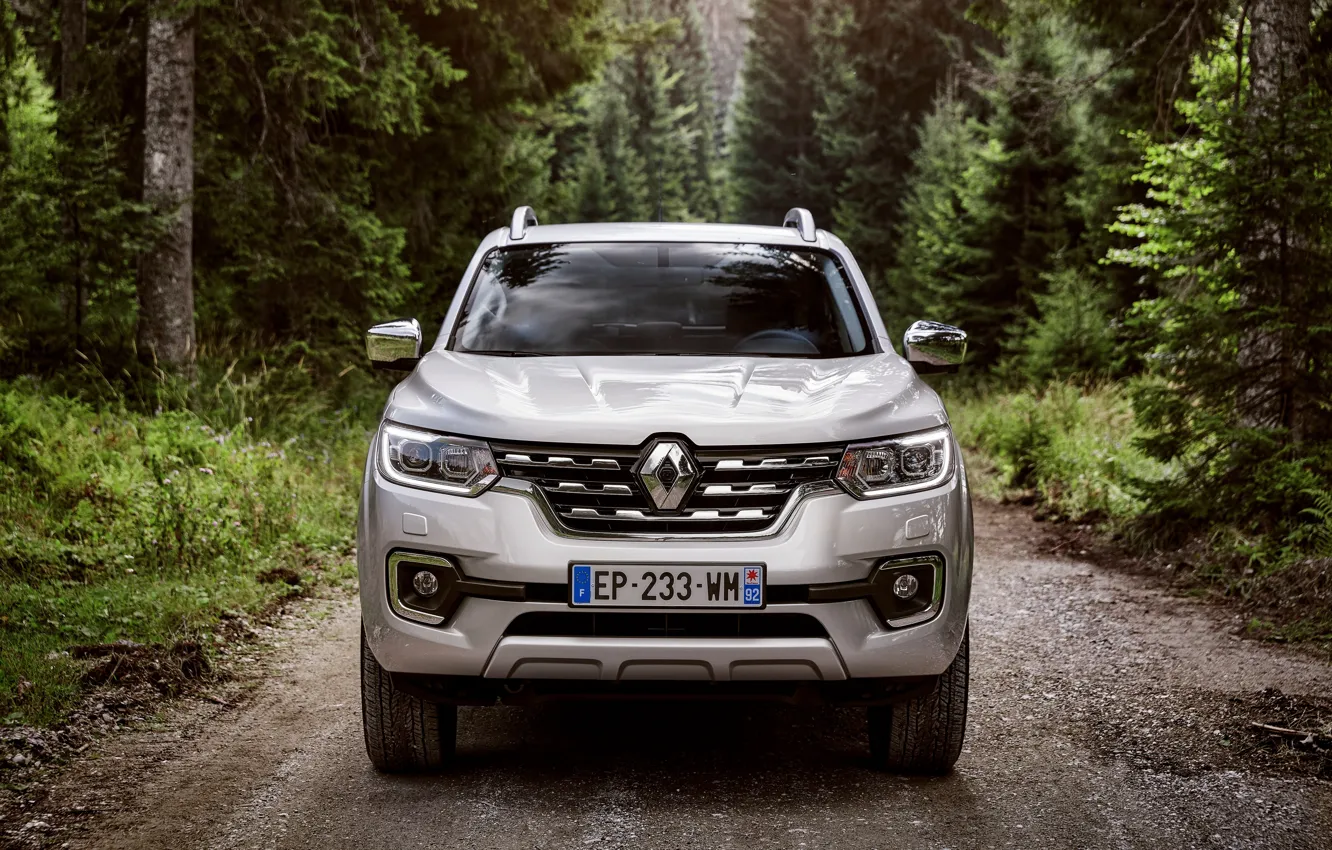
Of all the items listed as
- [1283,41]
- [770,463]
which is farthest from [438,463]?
[1283,41]

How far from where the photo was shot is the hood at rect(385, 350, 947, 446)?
3715 millimetres

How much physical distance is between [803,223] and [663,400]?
6.75ft

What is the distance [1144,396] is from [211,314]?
402 inches

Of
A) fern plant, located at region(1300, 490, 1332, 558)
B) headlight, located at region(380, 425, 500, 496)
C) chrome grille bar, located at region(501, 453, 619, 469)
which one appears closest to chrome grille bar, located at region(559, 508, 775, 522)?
chrome grille bar, located at region(501, 453, 619, 469)

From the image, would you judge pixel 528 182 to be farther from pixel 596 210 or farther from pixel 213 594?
pixel 596 210

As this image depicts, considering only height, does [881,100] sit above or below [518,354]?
above

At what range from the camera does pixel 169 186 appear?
10828mm

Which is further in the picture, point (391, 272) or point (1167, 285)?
point (391, 272)

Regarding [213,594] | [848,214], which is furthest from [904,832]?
[848,214]

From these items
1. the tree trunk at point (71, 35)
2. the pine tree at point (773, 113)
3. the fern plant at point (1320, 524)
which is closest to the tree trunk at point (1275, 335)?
the fern plant at point (1320, 524)

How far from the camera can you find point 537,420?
3734mm

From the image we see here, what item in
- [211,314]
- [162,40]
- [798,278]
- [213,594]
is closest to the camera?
[798,278]

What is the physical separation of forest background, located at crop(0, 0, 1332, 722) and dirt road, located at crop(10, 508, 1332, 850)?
0.80 metres

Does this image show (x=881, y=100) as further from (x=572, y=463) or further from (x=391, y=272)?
(x=572, y=463)
